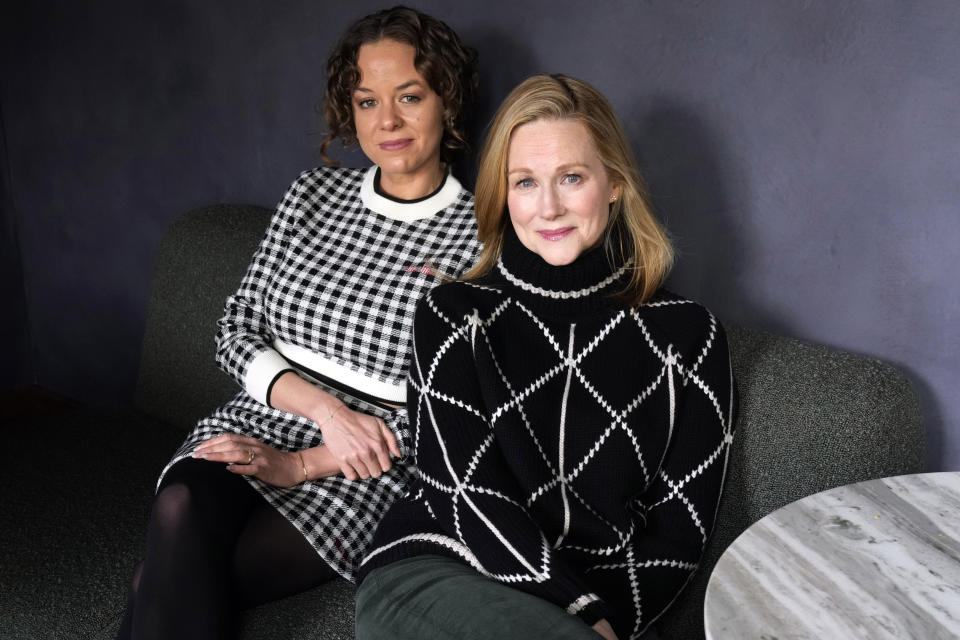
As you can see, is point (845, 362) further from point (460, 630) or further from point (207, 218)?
point (207, 218)

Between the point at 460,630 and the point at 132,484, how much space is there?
3.31 ft

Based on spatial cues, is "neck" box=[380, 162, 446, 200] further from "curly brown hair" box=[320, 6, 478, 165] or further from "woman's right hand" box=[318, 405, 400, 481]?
"woman's right hand" box=[318, 405, 400, 481]

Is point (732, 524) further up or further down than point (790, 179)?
further down

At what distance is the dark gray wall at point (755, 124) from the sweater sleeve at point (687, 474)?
0.95 ft

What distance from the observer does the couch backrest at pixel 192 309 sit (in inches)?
81.0

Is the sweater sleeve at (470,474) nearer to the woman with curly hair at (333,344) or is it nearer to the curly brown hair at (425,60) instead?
the woman with curly hair at (333,344)

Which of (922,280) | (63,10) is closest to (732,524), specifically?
(922,280)

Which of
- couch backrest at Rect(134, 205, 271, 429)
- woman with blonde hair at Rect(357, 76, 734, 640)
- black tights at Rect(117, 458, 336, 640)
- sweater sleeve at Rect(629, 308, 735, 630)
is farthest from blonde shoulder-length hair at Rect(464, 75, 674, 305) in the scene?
couch backrest at Rect(134, 205, 271, 429)

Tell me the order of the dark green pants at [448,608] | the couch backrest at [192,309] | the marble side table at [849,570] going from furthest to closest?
the couch backrest at [192,309] < the dark green pants at [448,608] < the marble side table at [849,570]

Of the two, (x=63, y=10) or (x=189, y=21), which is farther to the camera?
(x=63, y=10)

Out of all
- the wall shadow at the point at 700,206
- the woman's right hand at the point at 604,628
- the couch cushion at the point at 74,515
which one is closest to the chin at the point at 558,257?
the wall shadow at the point at 700,206

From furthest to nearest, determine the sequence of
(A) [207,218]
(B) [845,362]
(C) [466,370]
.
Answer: (A) [207,218] → (B) [845,362] → (C) [466,370]

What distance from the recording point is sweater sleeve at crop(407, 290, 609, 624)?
3.93ft

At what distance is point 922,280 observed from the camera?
140 centimetres
